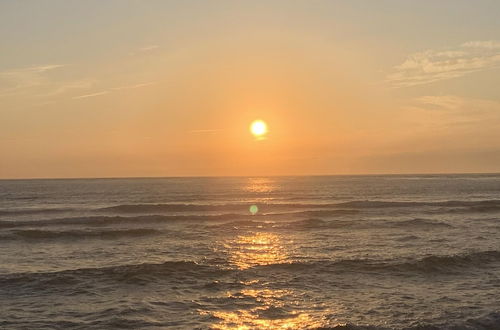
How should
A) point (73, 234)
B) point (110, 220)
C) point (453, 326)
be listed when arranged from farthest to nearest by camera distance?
point (110, 220) → point (73, 234) → point (453, 326)

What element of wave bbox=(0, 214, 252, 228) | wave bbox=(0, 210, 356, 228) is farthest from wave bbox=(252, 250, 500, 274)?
wave bbox=(0, 214, 252, 228)

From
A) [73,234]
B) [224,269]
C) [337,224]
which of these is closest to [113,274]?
[224,269]

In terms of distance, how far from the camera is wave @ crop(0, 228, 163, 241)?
33.2 meters

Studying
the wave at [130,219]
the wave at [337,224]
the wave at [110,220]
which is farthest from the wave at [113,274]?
the wave at [110,220]

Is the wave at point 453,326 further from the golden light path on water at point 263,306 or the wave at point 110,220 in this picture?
the wave at point 110,220

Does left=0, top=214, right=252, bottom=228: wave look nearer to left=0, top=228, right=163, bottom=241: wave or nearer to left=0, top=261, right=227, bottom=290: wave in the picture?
left=0, top=228, right=163, bottom=241: wave

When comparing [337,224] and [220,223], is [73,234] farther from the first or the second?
[337,224]

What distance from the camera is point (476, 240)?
28.5 meters

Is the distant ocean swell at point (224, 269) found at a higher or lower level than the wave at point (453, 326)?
higher

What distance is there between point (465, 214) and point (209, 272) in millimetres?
35012

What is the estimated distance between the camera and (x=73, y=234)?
3462 centimetres

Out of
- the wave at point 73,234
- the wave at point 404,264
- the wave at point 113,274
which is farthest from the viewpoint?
the wave at point 73,234

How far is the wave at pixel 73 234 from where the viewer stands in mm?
33219

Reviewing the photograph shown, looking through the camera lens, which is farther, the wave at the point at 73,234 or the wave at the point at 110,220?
the wave at the point at 110,220
